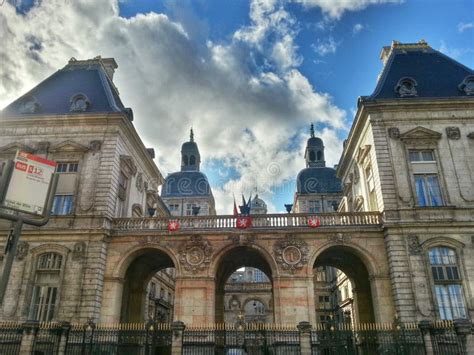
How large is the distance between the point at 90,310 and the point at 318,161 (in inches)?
1753

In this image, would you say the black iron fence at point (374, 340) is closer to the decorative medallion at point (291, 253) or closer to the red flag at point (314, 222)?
the decorative medallion at point (291, 253)

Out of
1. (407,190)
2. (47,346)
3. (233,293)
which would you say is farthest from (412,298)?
(233,293)

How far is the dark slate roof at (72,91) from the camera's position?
25656mm

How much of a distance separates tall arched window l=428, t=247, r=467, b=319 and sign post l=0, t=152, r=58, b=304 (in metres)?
19.0

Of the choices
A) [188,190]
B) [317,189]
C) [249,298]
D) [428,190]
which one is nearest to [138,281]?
[428,190]

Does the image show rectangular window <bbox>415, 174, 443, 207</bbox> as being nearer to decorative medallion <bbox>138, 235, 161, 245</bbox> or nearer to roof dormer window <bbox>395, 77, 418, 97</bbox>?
roof dormer window <bbox>395, 77, 418, 97</bbox>

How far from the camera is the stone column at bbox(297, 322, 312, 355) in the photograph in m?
15.4

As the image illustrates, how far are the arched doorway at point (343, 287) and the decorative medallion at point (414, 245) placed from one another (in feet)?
9.93

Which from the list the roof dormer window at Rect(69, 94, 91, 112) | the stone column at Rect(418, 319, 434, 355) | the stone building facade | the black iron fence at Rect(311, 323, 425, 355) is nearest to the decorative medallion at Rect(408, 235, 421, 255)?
the stone building facade

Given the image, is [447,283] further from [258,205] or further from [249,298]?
[258,205]

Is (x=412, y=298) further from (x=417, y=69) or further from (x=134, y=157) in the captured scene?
(x=134, y=157)

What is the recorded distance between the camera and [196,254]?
72.0 ft

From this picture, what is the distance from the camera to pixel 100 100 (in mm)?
26250

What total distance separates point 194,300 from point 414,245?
1220 centimetres
